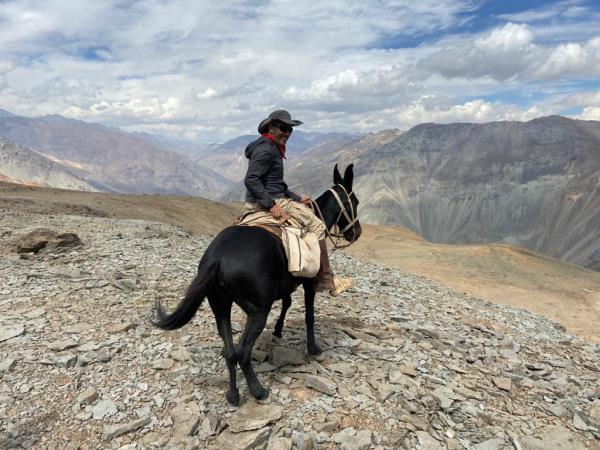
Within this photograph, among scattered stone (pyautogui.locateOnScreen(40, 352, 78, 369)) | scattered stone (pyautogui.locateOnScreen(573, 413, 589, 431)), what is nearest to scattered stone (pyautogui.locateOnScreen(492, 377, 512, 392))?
scattered stone (pyautogui.locateOnScreen(573, 413, 589, 431))

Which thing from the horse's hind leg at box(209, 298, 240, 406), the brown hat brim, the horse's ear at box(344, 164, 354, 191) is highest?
the brown hat brim

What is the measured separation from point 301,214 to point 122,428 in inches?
163

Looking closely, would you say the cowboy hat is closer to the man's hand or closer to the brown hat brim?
the brown hat brim

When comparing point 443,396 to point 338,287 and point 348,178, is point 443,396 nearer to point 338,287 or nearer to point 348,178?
point 338,287

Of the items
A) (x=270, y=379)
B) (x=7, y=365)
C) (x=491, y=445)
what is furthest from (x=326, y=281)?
(x=7, y=365)

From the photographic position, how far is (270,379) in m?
7.01

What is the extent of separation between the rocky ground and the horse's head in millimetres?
2389

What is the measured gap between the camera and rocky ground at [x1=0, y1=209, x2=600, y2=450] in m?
5.77

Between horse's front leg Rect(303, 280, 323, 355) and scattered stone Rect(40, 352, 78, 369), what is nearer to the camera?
scattered stone Rect(40, 352, 78, 369)

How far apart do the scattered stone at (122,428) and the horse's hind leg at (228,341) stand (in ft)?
4.00

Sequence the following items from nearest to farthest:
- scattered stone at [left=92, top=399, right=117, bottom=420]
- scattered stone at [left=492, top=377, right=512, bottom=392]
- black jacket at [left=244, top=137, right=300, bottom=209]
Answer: scattered stone at [left=92, top=399, right=117, bottom=420]
black jacket at [left=244, top=137, right=300, bottom=209]
scattered stone at [left=492, top=377, right=512, bottom=392]

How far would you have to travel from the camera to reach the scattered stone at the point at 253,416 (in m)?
5.81

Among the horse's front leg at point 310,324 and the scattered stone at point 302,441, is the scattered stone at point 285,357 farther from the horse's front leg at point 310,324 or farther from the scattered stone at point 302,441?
the scattered stone at point 302,441

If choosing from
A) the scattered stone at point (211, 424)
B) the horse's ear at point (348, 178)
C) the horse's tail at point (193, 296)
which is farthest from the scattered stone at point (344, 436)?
the horse's ear at point (348, 178)
